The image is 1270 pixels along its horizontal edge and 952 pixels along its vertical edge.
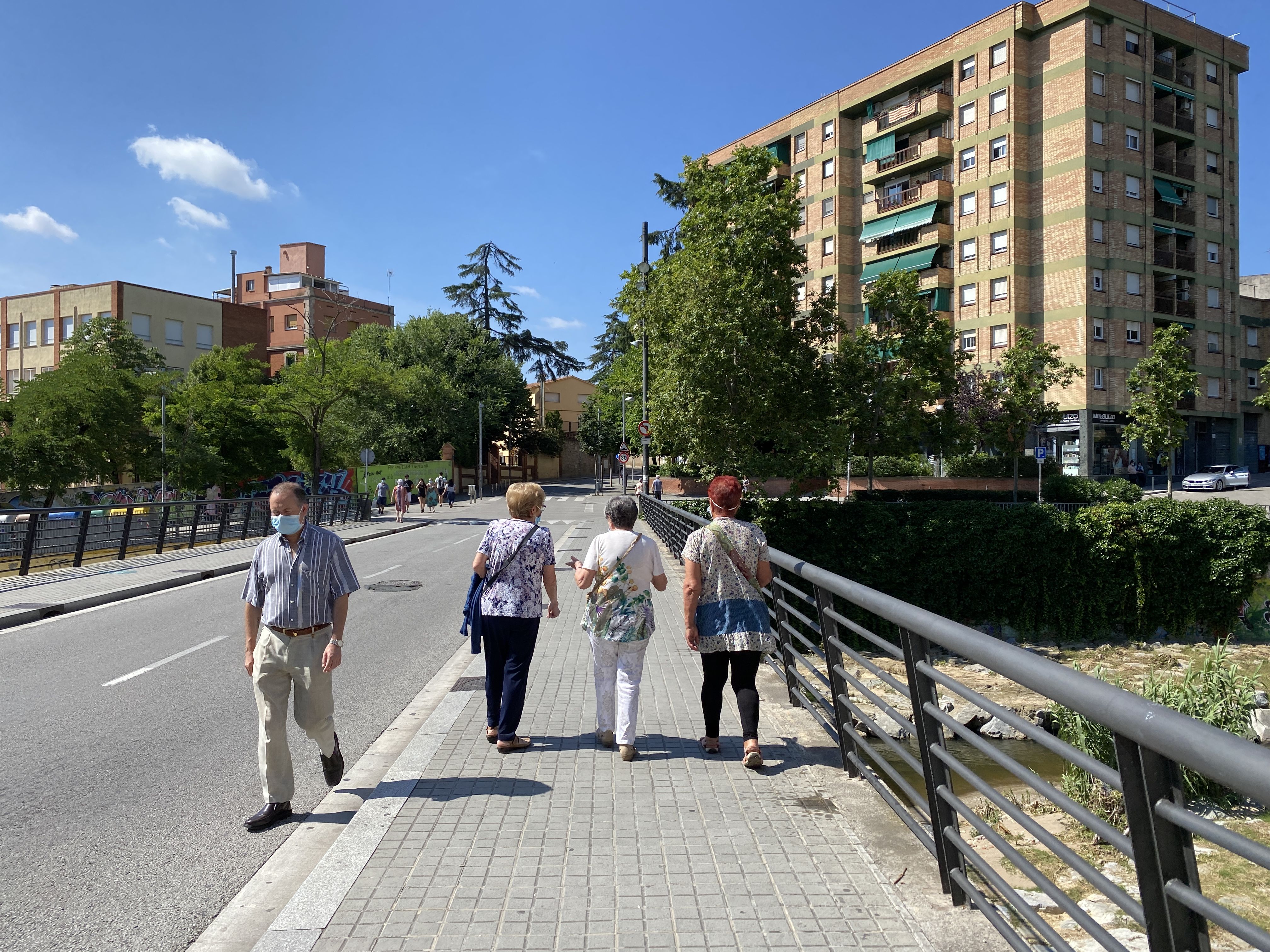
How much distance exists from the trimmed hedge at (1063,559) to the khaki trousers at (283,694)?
1684 centimetres

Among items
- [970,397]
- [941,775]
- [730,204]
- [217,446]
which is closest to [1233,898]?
[941,775]

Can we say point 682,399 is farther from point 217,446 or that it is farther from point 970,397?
point 217,446

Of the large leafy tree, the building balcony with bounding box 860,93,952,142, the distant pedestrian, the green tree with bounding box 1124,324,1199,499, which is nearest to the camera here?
the large leafy tree

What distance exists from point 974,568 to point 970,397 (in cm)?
1894

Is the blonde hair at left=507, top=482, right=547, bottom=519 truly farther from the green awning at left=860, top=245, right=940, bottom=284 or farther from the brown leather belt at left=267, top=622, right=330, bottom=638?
the green awning at left=860, top=245, right=940, bottom=284

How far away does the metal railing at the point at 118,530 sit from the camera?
16109 millimetres

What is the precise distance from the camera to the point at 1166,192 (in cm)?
4472

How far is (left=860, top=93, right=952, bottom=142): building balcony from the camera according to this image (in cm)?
4684

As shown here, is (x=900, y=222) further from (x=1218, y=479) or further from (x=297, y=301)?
(x=297, y=301)

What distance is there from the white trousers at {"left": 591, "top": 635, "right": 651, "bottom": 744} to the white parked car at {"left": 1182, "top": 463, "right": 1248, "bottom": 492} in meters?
46.7

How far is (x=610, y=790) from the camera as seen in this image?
459cm

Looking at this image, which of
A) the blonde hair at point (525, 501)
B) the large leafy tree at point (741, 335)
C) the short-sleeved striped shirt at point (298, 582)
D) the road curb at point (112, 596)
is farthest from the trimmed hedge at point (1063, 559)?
the short-sleeved striped shirt at point (298, 582)

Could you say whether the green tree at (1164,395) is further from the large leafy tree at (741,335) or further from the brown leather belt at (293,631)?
the brown leather belt at (293,631)

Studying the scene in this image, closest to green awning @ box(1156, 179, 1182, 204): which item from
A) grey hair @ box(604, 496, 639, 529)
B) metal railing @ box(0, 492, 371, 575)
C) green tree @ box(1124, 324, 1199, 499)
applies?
green tree @ box(1124, 324, 1199, 499)
